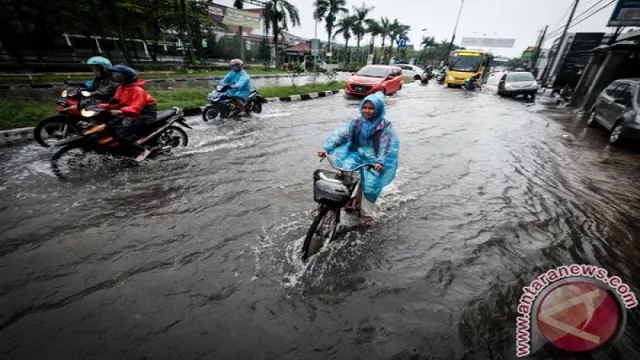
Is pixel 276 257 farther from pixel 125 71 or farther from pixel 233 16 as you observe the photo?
pixel 233 16

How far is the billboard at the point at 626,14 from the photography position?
12.4 meters

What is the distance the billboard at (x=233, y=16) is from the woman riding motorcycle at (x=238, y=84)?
51.6ft

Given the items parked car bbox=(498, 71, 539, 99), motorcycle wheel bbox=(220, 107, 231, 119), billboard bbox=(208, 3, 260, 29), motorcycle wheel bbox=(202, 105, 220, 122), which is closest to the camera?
motorcycle wheel bbox=(202, 105, 220, 122)

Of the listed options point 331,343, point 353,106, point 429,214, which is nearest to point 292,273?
point 331,343

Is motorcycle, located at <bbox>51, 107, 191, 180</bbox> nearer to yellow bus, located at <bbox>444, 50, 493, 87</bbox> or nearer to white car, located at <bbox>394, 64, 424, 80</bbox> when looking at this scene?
yellow bus, located at <bbox>444, 50, 493, 87</bbox>

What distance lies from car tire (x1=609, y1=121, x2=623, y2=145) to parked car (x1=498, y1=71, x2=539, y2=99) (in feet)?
30.7

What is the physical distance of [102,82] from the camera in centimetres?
562

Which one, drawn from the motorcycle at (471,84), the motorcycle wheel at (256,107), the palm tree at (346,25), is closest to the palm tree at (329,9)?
the palm tree at (346,25)

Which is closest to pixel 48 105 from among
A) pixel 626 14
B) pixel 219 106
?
pixel 219 106

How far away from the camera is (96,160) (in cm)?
490

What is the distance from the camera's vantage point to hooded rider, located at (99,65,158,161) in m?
4.62

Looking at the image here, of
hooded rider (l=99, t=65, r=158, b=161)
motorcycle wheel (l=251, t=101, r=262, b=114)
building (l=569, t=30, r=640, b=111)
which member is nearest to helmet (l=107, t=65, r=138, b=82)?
hooded rider (l=99, t=65, r=158, b=161)

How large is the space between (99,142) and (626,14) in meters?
21.1

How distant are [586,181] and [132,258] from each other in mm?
7292
